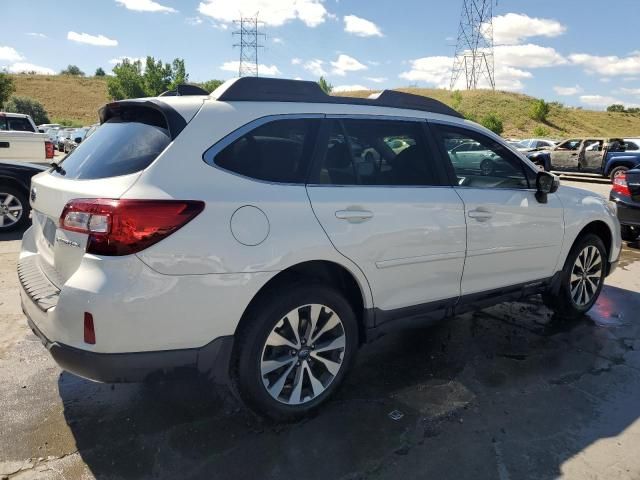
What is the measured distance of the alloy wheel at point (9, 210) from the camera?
313 inches

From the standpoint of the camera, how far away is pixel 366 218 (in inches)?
118

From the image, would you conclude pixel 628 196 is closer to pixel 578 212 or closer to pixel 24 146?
pixel 578 212

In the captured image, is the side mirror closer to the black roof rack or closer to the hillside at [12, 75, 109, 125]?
the black roof rack

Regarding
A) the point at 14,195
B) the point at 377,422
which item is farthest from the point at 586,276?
the point at 14,195

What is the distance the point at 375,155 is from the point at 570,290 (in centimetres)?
258

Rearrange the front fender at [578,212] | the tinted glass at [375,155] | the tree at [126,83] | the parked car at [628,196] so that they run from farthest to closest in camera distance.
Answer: the tree at [126,83] < the parked car at [628,196] < the front fender at [578,212] < the tinted glass at [375,155]

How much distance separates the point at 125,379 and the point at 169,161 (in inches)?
42.3

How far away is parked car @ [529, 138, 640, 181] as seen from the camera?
762 inches

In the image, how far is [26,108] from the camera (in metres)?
62.1

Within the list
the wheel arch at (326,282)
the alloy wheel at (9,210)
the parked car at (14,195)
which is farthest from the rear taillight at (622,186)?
the alloy wheel at (9,210)

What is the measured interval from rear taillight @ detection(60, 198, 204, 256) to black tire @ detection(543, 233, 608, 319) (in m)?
3.53

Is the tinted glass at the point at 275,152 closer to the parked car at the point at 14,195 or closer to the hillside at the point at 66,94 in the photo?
the parked car at the point at 14,195

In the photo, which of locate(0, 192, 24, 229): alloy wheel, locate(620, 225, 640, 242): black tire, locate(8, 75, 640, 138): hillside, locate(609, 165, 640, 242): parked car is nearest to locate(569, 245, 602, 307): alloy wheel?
locate(609, 165, 640, 242): parked car

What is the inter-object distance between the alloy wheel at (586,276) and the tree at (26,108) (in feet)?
218
